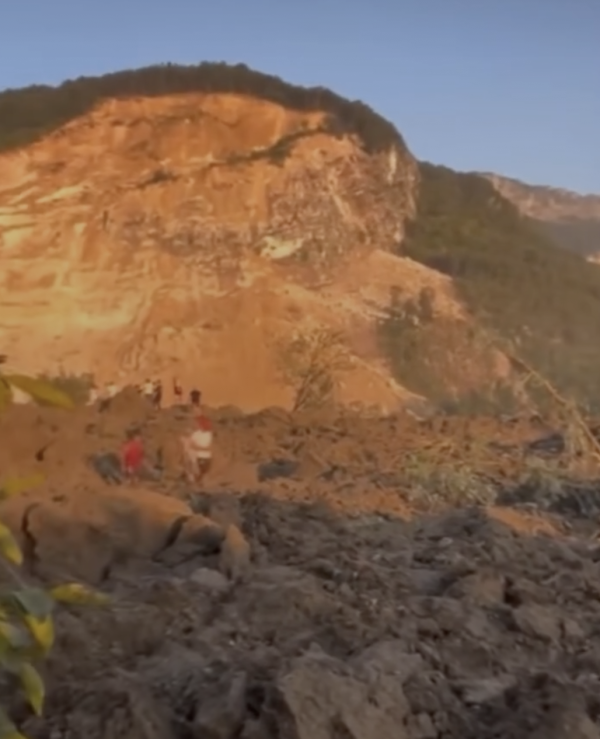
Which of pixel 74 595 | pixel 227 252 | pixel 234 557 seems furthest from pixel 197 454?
pixel 227 252

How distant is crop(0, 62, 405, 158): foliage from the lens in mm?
37906

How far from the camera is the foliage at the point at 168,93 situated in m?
37.9

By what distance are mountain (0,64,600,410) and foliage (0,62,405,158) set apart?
0.07 m

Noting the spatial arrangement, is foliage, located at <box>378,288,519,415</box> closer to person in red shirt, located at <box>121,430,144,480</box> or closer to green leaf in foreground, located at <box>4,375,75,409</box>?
person in red shirt, located at <box>121,430,144,480</box>

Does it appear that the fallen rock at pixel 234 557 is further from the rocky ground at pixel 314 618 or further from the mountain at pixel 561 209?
the mountain at pixel 561 209

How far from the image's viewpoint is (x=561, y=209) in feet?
350

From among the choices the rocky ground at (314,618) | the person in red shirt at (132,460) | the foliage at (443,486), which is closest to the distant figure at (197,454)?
the person in red shirt at (132,460)

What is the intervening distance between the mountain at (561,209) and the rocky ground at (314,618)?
8323cm

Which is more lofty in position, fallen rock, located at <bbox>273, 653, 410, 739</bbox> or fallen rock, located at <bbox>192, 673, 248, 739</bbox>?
fallen rock, located at <bbox>273, 653, 410, 739</bbox>

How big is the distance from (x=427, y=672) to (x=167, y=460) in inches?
362

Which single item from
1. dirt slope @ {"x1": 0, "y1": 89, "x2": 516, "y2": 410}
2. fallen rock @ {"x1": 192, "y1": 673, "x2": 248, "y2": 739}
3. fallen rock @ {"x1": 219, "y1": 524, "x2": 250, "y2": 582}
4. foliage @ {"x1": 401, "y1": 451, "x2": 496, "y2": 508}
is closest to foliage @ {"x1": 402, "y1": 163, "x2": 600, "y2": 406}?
dirt slope @ {"x1": 0, "y1": 89, "x2": 516, "y2": 410}

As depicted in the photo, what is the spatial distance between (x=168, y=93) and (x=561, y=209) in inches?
2840

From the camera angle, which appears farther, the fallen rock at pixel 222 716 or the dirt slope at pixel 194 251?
the dirt slope at pixel 194 251

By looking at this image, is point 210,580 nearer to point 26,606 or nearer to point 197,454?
point 26,606
